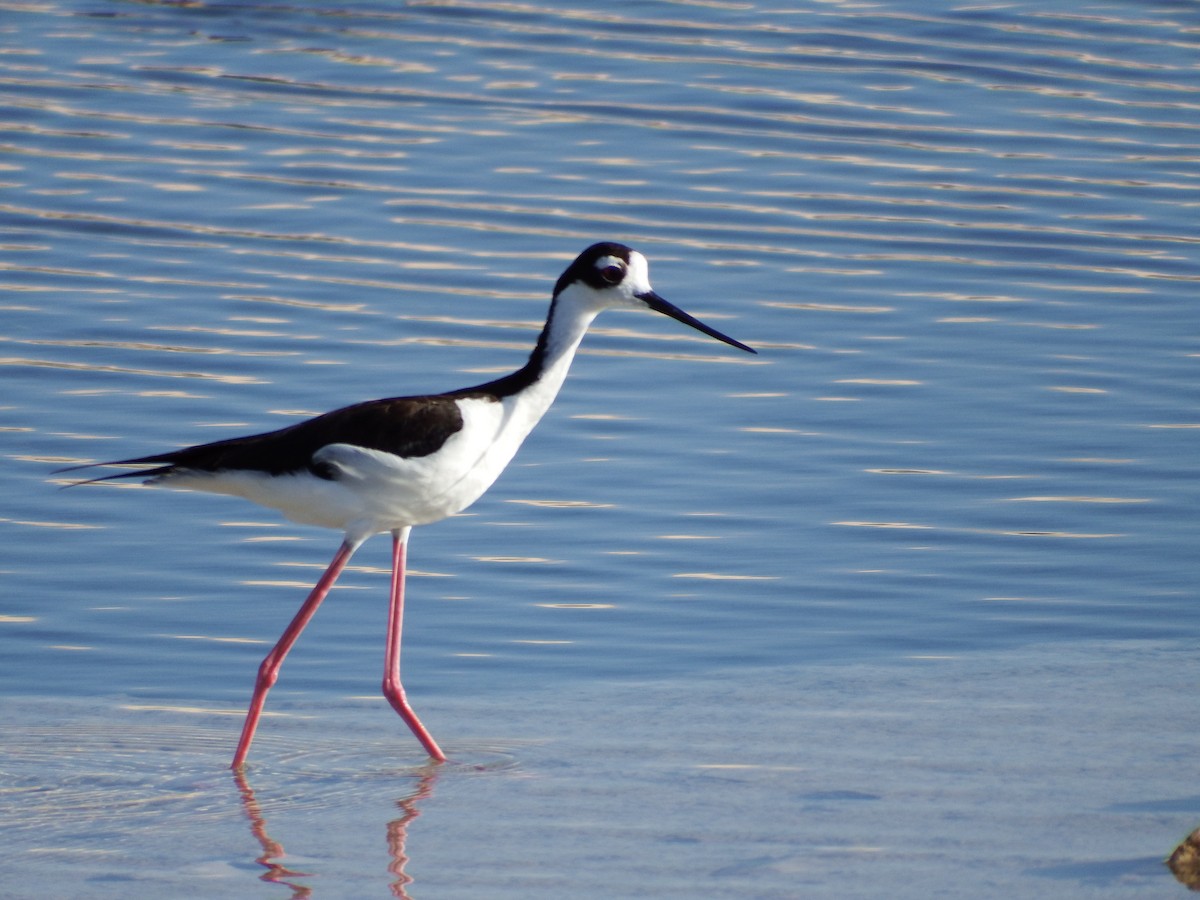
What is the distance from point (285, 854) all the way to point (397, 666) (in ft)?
3.88

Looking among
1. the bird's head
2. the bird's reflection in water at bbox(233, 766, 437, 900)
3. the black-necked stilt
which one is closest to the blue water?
the bird's reflection in water at bbox(233, 766, 437, 900)

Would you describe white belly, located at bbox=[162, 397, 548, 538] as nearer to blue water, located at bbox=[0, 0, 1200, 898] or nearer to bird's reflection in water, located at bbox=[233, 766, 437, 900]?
blue water, located at bbox=[0, 0, 1200, 898]

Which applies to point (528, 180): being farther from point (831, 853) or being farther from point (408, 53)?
point (831, 853)

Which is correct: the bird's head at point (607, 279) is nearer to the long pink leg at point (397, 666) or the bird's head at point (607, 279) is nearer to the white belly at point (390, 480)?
the white belly at point (390, 480)

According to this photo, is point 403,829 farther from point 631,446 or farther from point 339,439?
point 631,446

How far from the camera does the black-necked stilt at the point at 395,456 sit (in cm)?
621

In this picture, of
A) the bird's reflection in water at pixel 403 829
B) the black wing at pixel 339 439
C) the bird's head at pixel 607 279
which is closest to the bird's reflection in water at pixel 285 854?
the bird's reflection in water at pixel 403 829

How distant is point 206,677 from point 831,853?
2.44m

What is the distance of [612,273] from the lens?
6.51 meters

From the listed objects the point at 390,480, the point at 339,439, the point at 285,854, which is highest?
the point at 339,439

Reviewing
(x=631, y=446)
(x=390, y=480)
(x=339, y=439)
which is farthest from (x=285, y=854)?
(x=631, y=446)

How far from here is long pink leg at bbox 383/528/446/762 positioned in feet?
20.1

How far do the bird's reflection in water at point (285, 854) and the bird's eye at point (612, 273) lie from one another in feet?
5.30

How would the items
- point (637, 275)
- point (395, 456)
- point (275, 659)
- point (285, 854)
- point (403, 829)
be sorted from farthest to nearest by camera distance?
1. point (637, 275)
2. point (275, 659)
3. point (395, 456)
4. point (403, 829)
5. point (285, 854)
